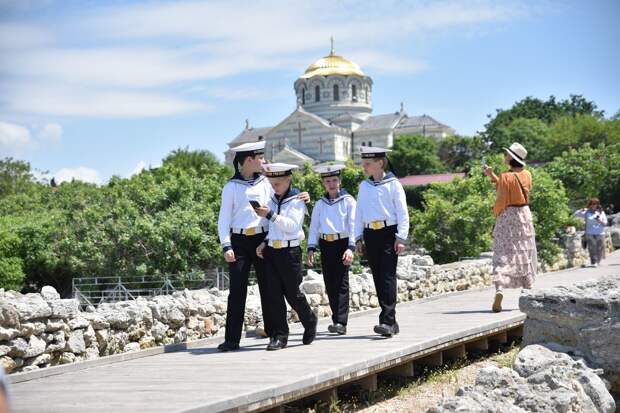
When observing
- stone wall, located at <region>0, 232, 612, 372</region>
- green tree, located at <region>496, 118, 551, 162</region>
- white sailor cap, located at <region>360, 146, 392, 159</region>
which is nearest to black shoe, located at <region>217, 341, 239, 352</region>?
stone wall, located at <region>0, 232, 612, 372</region>

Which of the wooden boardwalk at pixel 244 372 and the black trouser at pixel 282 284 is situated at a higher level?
the black trouser at pixel 282 284

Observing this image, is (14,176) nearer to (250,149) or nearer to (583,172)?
(583,172)

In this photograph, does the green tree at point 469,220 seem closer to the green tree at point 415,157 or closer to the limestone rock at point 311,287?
the limestone rock at point 311,287

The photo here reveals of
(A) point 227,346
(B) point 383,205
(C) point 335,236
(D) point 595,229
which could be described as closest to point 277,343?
(A) point 227,346

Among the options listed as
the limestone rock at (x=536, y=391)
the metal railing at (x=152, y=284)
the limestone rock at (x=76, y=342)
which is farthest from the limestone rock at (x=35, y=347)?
the metal railing at (x=152, y=284)

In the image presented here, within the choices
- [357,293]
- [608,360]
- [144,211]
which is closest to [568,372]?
[608,360]

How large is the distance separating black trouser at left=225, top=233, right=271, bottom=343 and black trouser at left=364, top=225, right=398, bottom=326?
116cm

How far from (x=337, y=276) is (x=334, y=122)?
347 ft

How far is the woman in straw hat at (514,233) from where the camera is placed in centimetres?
1015

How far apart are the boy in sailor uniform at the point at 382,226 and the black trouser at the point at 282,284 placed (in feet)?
2.80

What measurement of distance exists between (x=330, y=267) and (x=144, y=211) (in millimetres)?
18646

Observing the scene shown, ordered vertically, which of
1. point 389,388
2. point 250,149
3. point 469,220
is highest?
point 250,149

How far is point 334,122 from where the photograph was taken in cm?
11356

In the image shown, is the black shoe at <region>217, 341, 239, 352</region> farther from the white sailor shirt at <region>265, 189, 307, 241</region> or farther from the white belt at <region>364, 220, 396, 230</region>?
the white belt at <region>364, 220, 396, 230</region>
